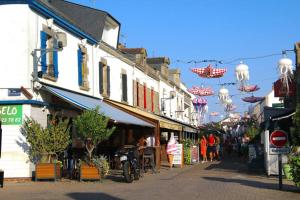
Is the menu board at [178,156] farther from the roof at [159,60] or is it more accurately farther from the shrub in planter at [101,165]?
the roof at [159,60]

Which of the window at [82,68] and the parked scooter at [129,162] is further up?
the window at [82,68]

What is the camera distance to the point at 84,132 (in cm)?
1669

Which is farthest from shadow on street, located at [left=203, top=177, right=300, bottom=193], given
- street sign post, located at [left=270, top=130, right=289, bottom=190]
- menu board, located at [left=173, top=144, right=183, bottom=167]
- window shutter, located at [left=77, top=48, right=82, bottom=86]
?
menu board, located at [left=173, top=144, right=183, bottom=167]

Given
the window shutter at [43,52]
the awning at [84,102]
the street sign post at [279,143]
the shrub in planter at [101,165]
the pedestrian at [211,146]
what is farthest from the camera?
the pedestrian at [211,146]

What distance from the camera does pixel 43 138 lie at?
16969 mm

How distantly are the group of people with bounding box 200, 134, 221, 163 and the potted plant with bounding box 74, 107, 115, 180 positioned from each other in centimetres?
1391

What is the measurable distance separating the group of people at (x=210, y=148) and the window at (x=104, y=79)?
7.53 m

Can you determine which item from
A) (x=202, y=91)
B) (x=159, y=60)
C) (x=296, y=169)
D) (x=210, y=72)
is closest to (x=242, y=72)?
(x=210, y=72)

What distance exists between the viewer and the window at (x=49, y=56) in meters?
18.3

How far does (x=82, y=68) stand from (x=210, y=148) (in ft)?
40.1

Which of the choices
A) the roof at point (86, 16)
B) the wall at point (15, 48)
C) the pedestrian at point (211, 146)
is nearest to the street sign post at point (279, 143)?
the wall at point (15, 48)

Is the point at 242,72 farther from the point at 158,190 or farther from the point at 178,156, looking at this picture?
the point at 158,190

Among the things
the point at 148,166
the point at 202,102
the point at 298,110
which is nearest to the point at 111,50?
the point at 148,166

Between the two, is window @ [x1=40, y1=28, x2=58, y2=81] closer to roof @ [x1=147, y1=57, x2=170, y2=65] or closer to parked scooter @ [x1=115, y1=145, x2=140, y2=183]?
parked scooter @ [x1=115, y1=145, x2=140, y2=183]
